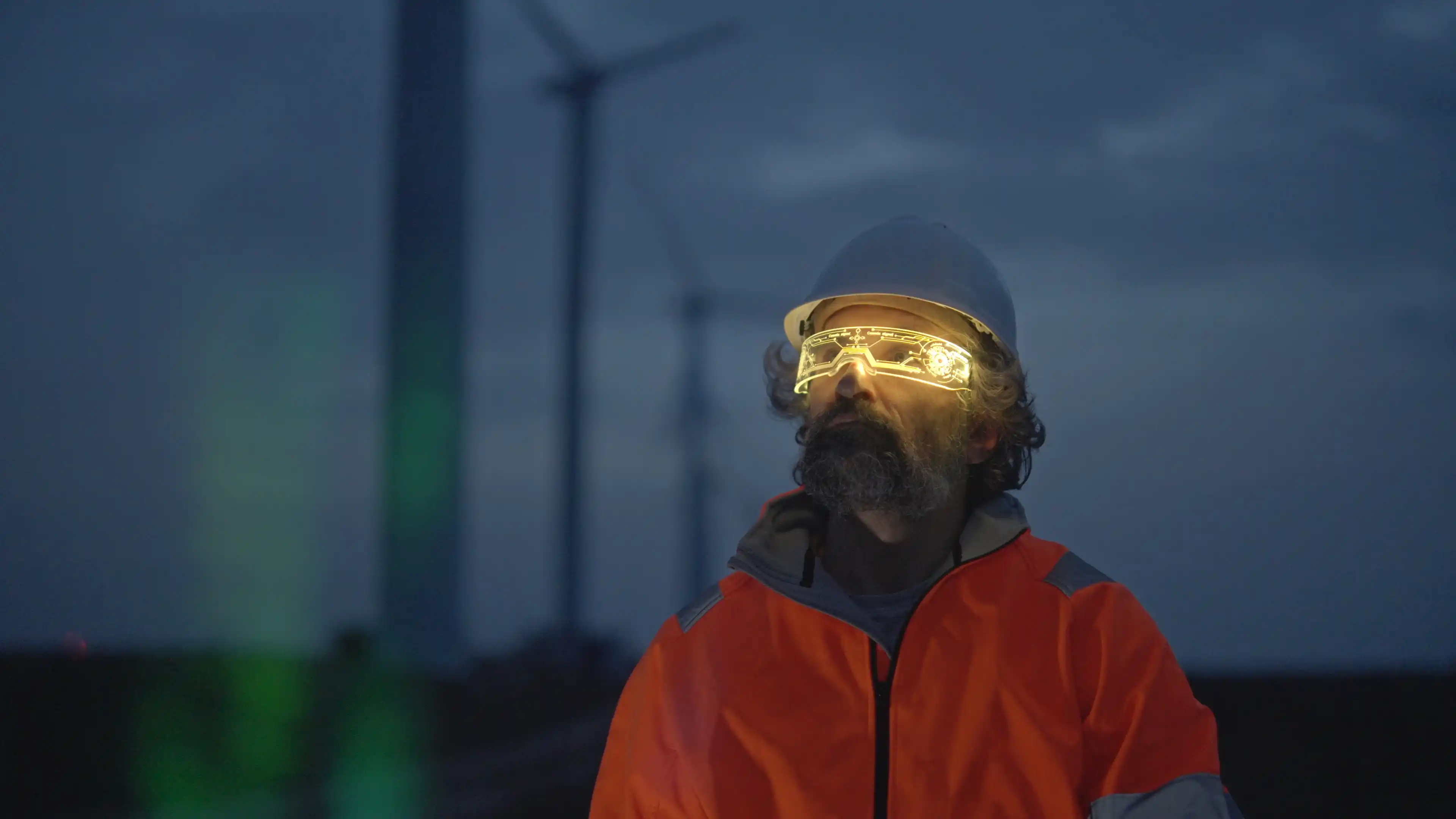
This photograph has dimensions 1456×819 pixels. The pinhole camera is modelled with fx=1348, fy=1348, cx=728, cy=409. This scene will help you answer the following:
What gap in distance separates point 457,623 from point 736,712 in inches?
401

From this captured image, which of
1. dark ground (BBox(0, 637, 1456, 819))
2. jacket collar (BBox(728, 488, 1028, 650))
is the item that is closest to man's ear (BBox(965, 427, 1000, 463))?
jacket collar (BBox(728, 488, 1028, 650))

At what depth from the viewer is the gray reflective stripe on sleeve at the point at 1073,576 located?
3.41 meters

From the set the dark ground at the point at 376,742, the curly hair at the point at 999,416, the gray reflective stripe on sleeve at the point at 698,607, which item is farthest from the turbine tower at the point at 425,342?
the gray reflective stripe on sleeve at the point at 698,607

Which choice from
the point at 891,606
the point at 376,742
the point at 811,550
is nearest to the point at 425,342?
the point at 376,742

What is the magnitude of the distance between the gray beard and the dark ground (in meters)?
5.89

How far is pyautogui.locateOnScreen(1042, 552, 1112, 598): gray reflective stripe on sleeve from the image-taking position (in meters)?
3.41

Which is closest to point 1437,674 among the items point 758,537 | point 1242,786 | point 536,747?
point 1242,786

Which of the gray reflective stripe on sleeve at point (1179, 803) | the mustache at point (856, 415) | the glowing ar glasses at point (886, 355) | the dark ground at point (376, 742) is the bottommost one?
the dark ground at point (376, 742)

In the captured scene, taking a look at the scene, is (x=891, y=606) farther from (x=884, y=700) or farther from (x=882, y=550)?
(x=884, y=700)

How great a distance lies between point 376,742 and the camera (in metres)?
12.0

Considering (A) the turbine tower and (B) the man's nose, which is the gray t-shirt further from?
(A) the turbine tower

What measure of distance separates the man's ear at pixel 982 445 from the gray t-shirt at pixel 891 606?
768mm

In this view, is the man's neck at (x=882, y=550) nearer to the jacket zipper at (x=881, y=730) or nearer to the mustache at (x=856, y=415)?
the mustache at (x=856, y=415)

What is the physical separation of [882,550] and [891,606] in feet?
0.89
